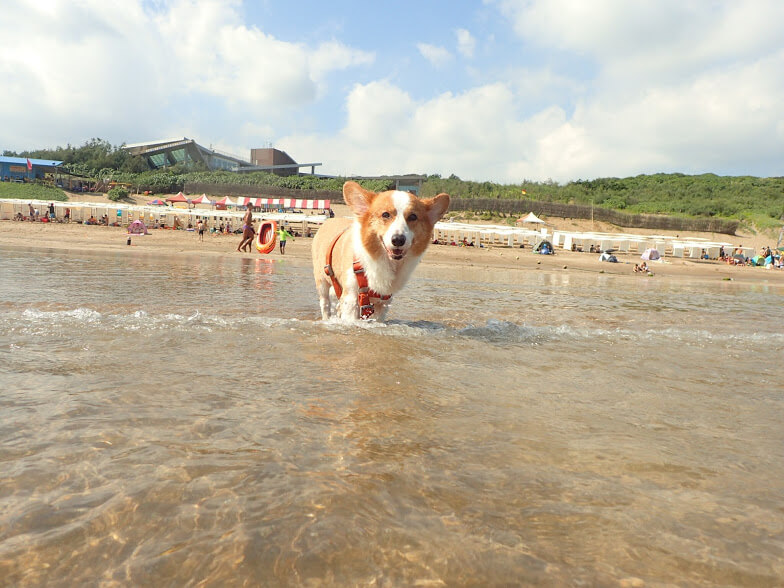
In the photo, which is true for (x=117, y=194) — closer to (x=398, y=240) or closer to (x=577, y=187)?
(x=577, y=187)

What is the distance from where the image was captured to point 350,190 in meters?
5.71

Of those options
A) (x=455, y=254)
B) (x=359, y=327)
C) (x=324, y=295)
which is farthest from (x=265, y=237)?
(x=455, y=254)

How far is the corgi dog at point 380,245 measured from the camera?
525 cm

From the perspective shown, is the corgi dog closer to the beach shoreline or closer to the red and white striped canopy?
the beach shoreline

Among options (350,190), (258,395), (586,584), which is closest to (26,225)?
(350,190)

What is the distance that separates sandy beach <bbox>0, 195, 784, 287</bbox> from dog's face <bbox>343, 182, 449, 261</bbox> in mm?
17507

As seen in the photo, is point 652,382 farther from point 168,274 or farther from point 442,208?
point 168,274

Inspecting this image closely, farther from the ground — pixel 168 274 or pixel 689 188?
pixel 689 188

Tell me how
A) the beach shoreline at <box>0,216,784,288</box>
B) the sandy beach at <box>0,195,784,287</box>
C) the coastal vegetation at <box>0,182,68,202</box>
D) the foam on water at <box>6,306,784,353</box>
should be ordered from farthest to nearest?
the coastal vegetation at <box>0,182,68,202</box>
the beach shoreline at <box>0,216,784,288</box>
the sandy beach at <box>0,195,784,287</box>
the foam on water at <box>6,306,784,353</box>

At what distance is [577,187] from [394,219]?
6473 centimetres

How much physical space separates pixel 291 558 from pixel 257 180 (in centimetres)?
7168

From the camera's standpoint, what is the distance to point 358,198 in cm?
559

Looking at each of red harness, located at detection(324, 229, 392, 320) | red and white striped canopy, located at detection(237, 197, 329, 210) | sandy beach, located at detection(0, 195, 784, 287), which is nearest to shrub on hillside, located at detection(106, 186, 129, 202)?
red and white striped canopy, located at detection(237, 197, 329, 210)

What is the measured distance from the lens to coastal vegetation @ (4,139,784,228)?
5572cm
